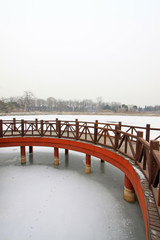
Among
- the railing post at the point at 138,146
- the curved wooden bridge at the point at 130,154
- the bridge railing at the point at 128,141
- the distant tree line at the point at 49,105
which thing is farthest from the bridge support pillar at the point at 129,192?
the distant tree line at the point at 49,105

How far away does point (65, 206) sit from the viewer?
5.41m

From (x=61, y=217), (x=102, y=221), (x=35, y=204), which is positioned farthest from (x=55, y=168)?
(x=102, y=221)

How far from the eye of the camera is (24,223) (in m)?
4.61

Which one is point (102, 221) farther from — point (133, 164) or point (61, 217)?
point (133, 164)

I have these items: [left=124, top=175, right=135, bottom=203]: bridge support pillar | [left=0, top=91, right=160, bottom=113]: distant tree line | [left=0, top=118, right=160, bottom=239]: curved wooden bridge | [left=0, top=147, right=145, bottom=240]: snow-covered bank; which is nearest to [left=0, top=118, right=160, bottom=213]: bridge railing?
[left=0, top=118, right=160, bottom=239]: curved wooden bridge

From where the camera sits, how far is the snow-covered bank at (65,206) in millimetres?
4309

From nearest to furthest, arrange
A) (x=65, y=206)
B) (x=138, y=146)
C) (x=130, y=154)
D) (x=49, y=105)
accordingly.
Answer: (x=138, y=146)
(x=130, y=154)
(x=65, y=206)
(x=49, y=105)

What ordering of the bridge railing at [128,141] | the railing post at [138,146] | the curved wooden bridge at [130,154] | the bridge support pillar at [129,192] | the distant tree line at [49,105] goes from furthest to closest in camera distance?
1. the distant tree line at [49,105]
2. the bridge support pillar at [129,192]
3. the railing post at [138,146]
4. the bridge railing at [128,141]
5. the curved wooden bridge at [130,154]

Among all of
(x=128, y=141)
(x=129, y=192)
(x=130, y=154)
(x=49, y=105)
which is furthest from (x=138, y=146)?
(x=49, y=105)

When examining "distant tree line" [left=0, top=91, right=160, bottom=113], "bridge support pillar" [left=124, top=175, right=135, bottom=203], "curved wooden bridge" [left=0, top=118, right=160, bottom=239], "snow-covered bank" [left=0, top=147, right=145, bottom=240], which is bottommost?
"snow-covered bank" [left=0, top=147, right=145, bottom=240]

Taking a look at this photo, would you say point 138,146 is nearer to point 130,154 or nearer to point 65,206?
point 130,154

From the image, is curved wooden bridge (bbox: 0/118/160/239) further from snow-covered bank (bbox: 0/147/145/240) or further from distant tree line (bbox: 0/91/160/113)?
distant tree line (bbox: 0/91/160/113)

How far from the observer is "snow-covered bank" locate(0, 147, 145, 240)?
431 centimetres

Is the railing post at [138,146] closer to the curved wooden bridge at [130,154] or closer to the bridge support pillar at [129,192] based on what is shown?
the curved wooden bridge at [130,154]
